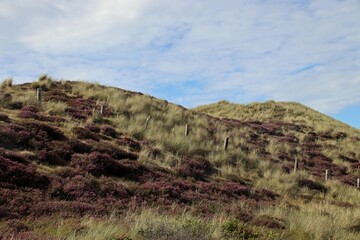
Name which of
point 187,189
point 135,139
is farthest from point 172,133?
point 187,189

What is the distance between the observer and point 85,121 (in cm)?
1695

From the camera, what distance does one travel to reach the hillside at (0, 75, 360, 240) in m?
7.45

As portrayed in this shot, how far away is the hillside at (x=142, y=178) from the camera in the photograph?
745 cm

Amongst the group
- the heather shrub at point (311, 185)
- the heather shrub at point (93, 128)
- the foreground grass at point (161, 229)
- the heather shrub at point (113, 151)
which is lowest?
the foreground grass at point (161, 229)

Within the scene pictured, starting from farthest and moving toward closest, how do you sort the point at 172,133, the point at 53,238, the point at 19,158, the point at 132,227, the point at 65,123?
1. the point at 172,133
2. the point at 65,123
3. the point at 19,158
4. the point at 132,227
5. the point at 53,238

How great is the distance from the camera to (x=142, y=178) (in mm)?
12234

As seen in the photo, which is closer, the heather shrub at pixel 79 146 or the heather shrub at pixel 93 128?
the heather shrub at pixel 79 146

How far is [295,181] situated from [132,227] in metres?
12.4

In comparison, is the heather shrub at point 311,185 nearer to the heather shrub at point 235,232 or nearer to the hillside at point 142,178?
the hillside at point 142,178

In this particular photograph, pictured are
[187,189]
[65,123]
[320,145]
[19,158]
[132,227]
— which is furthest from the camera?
[320,145]

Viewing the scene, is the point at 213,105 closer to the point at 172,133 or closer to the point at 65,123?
the point at 172,133

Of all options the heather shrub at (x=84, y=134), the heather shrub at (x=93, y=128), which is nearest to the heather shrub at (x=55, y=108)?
the heather shrub at (x=93, y=128)

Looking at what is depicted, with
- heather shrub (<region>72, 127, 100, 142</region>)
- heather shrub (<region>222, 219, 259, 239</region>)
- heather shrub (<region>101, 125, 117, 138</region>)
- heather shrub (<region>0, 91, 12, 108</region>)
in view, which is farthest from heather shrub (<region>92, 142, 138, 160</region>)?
heather shrub (<region>222, 219, 259, 239</region>)

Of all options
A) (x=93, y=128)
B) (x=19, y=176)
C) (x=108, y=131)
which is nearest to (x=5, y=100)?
(x=93, y=128)
